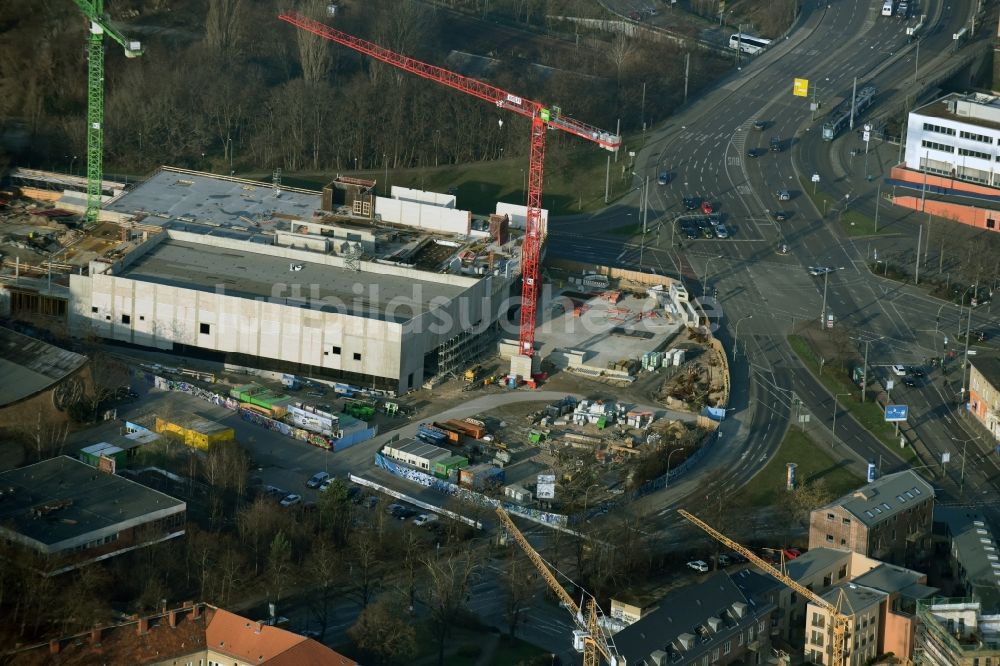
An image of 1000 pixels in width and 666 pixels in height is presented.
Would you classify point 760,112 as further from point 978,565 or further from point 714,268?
point 978,565

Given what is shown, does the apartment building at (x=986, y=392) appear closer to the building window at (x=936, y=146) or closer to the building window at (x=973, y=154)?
→ the building window at (x=973, y=154)

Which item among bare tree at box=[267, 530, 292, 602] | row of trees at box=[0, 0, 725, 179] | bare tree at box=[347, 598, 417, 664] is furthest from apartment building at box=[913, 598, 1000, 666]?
row of trees at box=[0, 0, 725, 179]

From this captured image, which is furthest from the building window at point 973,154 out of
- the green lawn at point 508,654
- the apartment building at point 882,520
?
the green lawn at point 508,654

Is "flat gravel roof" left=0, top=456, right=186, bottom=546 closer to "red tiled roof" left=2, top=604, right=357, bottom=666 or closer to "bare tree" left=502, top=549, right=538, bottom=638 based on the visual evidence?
"red tiled roof" left=2, top=604, right=357, bottom=666

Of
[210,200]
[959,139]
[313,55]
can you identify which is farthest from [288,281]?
[959,139]

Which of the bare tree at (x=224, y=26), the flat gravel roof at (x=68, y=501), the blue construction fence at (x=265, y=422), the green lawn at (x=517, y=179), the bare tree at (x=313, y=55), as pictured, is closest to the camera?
the flat gravel roof at (x=68, y=501)

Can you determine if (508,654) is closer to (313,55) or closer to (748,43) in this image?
(313,55)
